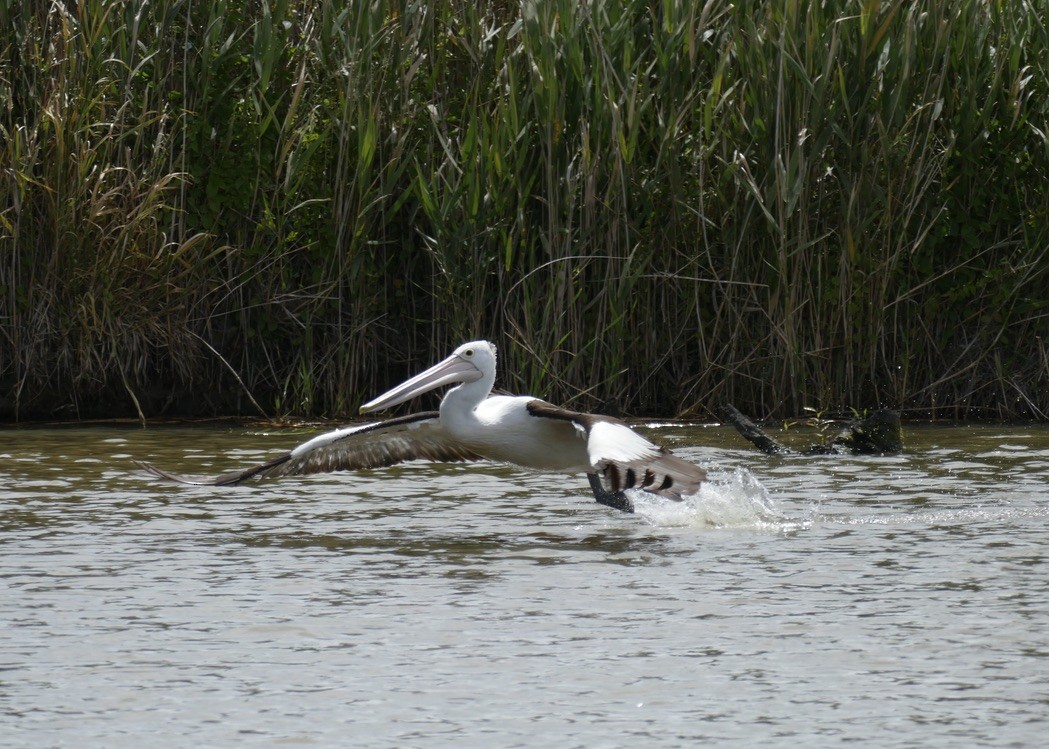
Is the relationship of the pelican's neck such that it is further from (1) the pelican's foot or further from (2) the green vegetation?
(2) the green vegetation

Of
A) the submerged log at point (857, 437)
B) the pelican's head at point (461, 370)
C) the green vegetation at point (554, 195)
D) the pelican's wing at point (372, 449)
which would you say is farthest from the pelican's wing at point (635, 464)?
the green vegetation at point (554, 195)

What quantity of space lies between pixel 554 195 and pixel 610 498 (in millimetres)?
2736

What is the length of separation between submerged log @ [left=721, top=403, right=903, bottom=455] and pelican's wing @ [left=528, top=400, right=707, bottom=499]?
218cm

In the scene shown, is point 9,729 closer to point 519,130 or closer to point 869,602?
point 869,602

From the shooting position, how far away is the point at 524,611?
15.6 feet

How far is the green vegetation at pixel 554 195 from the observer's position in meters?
8.95

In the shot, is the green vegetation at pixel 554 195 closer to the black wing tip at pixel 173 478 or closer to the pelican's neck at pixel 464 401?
the pelican's neck at pixel 464 401

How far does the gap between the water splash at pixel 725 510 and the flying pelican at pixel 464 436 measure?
0.51ft

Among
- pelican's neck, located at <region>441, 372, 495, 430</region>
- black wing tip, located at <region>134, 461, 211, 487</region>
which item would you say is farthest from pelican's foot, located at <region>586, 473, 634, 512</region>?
black wing tip, located at <region>134, 461, 211, 487</region>

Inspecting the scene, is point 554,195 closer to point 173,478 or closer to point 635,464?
point 173,478

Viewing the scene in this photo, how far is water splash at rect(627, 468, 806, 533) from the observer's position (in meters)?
6.29

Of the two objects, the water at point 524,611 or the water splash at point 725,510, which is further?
the water splash at point 725,510

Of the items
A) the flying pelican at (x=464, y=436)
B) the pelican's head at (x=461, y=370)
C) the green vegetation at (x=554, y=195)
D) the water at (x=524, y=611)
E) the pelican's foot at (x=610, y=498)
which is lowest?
the water at (x=524, y=611)

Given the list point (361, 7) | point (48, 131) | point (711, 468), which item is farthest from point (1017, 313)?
point (48, 131)
